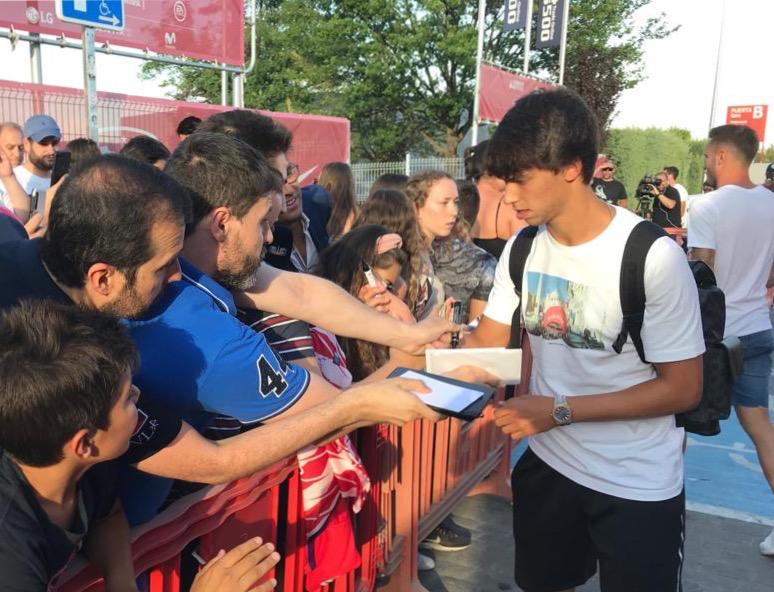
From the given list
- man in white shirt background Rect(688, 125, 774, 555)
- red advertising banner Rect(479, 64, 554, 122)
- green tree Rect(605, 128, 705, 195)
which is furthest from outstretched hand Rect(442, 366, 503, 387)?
green tree Rect(605, 128, 705, 195)

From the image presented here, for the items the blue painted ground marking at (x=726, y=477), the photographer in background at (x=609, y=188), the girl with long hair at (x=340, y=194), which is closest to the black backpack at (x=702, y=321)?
the blue painted ground marking at (x=726, y=477)

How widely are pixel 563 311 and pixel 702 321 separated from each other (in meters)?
0.52

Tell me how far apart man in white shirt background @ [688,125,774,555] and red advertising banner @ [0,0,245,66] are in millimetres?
8168

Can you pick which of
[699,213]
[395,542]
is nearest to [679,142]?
[699,213]

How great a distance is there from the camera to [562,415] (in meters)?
2.05

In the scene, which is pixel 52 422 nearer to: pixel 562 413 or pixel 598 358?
→ pixel 562 413

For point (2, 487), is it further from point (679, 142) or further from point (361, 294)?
point (679, 142)

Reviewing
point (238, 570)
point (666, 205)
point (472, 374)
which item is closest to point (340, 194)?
point (472, 374)

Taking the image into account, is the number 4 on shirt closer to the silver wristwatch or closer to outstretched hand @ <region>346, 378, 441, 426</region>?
outstretched hand @ <region>346, 378, 441, 426</region>

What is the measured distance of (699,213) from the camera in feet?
13.4

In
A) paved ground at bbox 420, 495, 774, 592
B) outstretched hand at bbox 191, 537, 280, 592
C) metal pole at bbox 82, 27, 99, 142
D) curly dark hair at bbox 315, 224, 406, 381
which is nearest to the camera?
outstretched hand at bbox 191, 537, 280, 592

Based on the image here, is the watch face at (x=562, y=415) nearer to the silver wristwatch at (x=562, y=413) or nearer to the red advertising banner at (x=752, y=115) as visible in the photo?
the silver wristwatch at (x=562, y=413)

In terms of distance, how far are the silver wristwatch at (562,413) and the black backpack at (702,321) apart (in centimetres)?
22

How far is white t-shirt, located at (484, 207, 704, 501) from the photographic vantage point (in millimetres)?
1939
